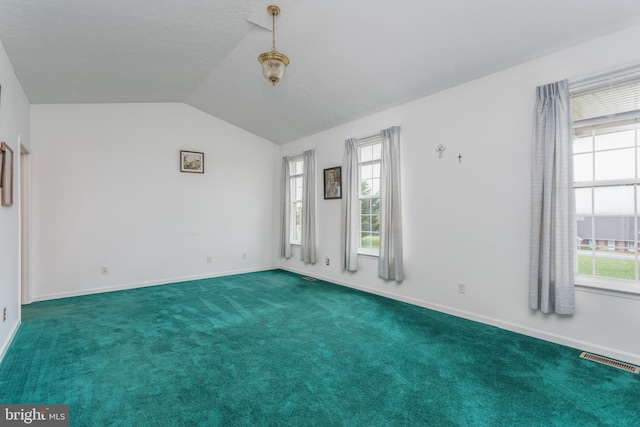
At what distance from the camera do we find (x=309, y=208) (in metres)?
5.89

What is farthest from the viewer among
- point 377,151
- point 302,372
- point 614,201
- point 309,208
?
point 309,208

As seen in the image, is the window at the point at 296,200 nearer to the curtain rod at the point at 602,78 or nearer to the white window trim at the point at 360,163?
the white window trim at the point at 360,163

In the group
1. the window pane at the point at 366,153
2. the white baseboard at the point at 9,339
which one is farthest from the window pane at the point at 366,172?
the white baseboard at the point at 9,339

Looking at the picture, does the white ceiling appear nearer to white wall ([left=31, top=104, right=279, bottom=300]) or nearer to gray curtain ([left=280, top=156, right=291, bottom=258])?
white wall ([left=31, top=104, right=279, bottom=300])

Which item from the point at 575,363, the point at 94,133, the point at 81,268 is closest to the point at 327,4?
the point at 575,363

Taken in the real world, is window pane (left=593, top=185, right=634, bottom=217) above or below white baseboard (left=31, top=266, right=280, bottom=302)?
above

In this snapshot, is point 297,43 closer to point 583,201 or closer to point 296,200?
point 583,201

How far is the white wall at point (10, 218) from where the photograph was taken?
285cm

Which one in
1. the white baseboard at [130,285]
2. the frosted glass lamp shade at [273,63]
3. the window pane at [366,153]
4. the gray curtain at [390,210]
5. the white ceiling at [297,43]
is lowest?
the white baseboard at [130,285]

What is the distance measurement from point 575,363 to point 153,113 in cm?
650

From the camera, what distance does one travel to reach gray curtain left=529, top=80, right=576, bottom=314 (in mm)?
2834

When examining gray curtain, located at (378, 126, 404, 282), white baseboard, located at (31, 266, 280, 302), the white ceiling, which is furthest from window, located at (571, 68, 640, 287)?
white baseboard, located at (31, 266, 280, 302)

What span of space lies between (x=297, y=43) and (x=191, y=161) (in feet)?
10.7

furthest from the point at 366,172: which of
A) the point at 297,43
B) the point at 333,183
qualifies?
the point at 297,43
